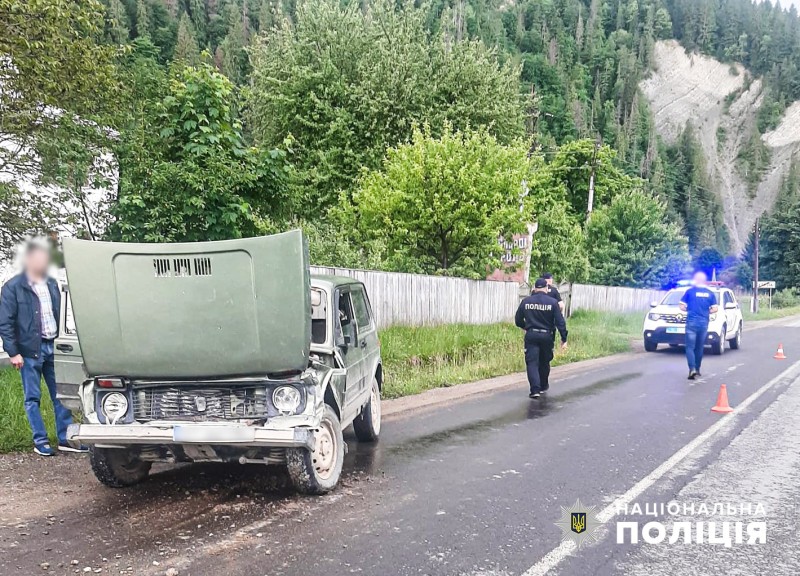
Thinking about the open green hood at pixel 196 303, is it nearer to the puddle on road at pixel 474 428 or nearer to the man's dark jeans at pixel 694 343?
the puddle on road at pixel 474 428

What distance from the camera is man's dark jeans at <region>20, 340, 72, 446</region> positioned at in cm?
638

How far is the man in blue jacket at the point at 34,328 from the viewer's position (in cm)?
626

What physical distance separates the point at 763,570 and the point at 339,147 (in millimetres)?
22556

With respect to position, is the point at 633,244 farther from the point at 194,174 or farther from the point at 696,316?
the point at 194,174

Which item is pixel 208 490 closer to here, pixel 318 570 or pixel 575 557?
pixel 318 570

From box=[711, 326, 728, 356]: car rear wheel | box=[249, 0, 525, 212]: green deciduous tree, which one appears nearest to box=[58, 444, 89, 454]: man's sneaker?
box=[711, 326, 728, 356]: car rear wheel

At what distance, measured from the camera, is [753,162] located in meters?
128

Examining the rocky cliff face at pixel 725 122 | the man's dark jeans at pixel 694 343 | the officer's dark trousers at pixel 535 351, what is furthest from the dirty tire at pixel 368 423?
the rocky cliff face at pixel 725 122

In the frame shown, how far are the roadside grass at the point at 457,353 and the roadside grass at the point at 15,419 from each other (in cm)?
480

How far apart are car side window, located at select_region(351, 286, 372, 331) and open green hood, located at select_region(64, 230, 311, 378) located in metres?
2.29

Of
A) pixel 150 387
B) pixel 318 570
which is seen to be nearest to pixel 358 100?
pixel 150 387

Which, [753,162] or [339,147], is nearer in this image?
[339,147]

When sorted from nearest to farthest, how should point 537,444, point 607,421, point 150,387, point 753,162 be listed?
1. point 150,387
2. point 537,444
3. point 607,421
4. point 753,162

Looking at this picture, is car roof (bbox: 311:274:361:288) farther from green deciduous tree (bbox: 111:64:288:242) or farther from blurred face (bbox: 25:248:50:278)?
green deciduous tree (bbox: 111:64:288:242)
